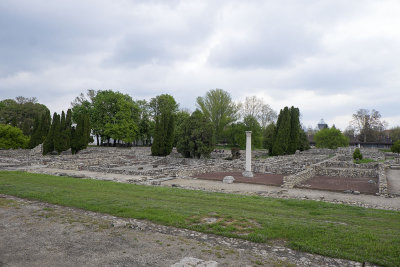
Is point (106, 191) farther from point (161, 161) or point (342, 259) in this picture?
point (161, 161)

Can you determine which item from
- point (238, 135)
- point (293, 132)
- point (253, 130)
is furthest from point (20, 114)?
point (293, 132)

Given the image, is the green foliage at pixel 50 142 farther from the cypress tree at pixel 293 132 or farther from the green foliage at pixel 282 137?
the cypress tree at pixel 293 132

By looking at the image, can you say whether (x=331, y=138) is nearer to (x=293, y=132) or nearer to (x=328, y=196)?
(x=293, y=132)

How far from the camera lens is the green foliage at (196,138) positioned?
3366 centimetres

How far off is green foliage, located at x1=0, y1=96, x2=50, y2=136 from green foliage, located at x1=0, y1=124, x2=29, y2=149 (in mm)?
14322

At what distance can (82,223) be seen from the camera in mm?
8414

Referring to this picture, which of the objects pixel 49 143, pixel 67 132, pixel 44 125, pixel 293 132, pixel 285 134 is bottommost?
pixel 49 143

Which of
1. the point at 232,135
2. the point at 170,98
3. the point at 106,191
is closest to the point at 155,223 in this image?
the point at 106,191

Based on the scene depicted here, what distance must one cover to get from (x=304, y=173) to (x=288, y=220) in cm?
1257

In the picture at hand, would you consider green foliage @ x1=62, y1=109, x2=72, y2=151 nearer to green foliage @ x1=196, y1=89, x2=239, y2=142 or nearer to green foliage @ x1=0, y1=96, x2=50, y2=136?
green foliage @ x1=0, y1=96, x2=50, y2=136

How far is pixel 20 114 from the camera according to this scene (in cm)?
5997

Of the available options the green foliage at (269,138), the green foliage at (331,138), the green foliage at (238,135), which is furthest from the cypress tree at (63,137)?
the green foliage at (331,138)

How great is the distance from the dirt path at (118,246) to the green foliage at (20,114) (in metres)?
56.5

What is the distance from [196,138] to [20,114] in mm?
48675
